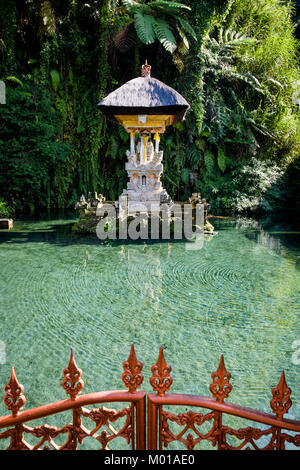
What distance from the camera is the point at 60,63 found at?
12.8 meters

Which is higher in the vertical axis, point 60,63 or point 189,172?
point 60,63

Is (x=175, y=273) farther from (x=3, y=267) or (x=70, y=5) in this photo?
(x=70, y=5)

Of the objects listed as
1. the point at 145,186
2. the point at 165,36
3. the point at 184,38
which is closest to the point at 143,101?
the point at 145,186

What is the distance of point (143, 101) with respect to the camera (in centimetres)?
857

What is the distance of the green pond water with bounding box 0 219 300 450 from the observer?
295 cm

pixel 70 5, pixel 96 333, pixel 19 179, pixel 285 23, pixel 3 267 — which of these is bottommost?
pixel 96 333

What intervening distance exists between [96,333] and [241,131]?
11.7 m

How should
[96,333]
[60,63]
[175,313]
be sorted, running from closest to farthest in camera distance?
[96,333] → [175,313] → [60,63]

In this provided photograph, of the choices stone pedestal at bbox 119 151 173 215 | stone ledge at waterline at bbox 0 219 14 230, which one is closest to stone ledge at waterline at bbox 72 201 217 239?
stone pedestal at bbox 119 151 173 215

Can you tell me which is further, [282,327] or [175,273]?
[175,273]

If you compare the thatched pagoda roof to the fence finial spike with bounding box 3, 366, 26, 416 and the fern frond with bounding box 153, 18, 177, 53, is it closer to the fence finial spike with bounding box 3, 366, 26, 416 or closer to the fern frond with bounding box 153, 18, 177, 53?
the fern frond with bounding box 153, 18, 177, 53

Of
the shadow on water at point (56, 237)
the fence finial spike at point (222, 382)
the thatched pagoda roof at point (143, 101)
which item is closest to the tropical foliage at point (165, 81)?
the shadow on water at point (56, 237)

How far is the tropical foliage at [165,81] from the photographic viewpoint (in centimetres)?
1188
